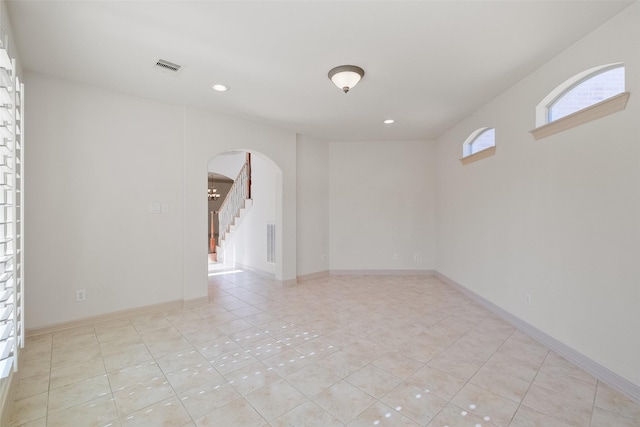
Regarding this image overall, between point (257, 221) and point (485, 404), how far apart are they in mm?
5127

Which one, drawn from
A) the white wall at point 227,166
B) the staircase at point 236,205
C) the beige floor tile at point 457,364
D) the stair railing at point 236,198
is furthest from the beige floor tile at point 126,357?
the white wall at point 227,166

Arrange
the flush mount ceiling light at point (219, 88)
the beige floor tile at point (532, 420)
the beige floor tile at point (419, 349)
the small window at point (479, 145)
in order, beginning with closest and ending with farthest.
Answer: the beige floor tile at point (532, 420), the beige floor tile at point (419, 349), the flush mount ceiling light at point (219, 88), the small window at point (479, 145)

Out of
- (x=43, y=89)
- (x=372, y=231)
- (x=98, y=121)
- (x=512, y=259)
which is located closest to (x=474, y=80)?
(x=512, y=259)

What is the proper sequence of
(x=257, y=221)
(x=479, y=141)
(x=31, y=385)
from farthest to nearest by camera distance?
(x=257, y=221) < (x=479, y=141) < (x=31, y=385)

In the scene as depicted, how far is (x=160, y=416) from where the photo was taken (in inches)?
72.1

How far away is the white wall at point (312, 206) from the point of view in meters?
5.46

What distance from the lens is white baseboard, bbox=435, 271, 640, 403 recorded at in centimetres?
206

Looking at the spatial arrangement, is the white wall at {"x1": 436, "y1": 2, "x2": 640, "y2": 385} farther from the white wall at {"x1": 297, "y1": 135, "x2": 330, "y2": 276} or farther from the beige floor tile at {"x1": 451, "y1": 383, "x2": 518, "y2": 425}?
the white wall at {"x1": 297, "y1": 135, "x2": 330, "y2": 276}

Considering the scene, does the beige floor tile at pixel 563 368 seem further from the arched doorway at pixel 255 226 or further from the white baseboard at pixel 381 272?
the arched doorway at pixel 255 226

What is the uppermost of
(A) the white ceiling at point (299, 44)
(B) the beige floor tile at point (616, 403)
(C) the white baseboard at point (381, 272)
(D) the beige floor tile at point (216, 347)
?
(A) the white ceiling at point (299, 44)

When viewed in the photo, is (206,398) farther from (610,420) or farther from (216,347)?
(610,420)

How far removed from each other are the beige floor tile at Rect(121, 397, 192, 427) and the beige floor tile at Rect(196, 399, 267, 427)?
0.39 feet

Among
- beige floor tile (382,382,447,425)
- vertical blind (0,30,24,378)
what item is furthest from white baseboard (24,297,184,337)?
beige floor tile (382,382,447,425)

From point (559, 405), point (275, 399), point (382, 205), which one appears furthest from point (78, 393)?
point (382, 205)
